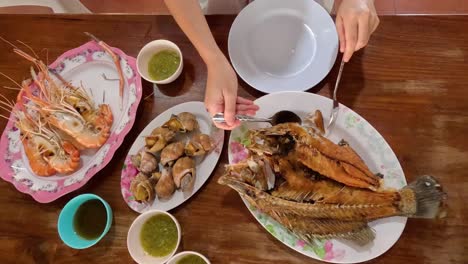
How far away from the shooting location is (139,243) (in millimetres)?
1057

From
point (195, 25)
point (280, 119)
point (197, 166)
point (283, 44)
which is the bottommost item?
point (197, 166)

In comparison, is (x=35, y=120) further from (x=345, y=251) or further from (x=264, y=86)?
(x=345, y=251)

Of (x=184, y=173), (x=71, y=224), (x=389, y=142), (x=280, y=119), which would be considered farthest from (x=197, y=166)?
(x=389, y=142)

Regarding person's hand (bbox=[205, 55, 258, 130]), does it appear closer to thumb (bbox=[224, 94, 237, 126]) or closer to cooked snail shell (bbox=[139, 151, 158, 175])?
thumb (bbox=[224, 94, 237, 126])

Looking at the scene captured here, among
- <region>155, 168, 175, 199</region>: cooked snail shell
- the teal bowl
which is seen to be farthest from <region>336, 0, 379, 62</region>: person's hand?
the teal bowl

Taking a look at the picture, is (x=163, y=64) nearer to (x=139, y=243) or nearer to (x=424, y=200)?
(x=139, y=243)

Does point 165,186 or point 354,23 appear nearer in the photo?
point 354,23

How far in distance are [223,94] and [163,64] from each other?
1.10ft

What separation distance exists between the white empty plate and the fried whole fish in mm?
227

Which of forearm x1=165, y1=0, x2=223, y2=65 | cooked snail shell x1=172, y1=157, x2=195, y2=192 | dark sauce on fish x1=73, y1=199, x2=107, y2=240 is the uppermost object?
forearm x1=165, y1=0, x2=223, y2=65

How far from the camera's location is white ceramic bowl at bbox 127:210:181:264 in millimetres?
1029

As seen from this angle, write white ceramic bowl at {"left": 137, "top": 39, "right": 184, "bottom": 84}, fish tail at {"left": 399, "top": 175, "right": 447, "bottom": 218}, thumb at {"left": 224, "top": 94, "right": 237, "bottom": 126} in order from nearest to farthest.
Answer: fish tail at {"left": 399, "top": 175, "right": 447, "bottom": 218}
thumb at {"left": 224, "top": 94, "right": 237, "bottom": 126}
white ceramic bowl at {"left": 137, "top": 39, "right": 184, "bottom": 84}

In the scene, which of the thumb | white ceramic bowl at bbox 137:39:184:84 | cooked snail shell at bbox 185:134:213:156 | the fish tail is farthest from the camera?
white ceramic bowl at bbox 137:39:184:84

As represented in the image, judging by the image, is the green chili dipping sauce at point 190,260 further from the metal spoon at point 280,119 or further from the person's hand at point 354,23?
the person's hand at point 354,23
